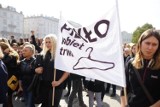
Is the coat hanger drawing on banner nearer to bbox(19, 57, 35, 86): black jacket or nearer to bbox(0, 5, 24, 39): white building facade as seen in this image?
bbox(19, 57, 35, 86): black jacket

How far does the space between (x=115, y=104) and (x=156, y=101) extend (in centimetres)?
492

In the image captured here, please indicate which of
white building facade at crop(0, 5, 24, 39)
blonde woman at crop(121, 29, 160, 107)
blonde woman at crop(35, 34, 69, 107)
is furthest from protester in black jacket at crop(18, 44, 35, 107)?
white building facade at crop(0, 5, 24, 39)

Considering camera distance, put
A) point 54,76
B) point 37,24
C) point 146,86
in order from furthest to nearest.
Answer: point 37,24
point 54,76
point 146,86

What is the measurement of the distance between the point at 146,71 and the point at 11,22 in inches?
4085

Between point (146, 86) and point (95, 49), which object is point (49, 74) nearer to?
point (95, 49)

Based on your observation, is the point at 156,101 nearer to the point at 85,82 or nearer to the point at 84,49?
the point at 84,49

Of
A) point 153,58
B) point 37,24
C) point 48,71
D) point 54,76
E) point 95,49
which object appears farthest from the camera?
point 37,24

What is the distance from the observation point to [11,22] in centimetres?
10256

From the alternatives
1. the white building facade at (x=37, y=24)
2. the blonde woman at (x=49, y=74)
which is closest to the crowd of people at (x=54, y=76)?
the blonde woman at (x=49, y=74)

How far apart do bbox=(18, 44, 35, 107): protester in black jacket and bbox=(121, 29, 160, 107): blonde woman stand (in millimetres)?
2822

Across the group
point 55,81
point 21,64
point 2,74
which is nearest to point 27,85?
point 21,64

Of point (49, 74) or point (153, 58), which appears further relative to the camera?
point (49, 74)

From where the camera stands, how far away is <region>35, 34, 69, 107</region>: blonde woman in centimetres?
477

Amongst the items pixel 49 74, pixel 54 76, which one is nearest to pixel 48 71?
pixel 49 74
